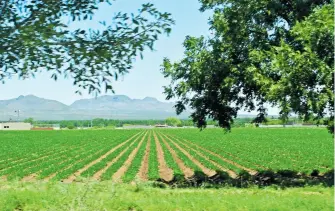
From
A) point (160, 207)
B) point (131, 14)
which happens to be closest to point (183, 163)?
point (160, 207)

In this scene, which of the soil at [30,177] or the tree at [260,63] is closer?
the tree at [260,63]

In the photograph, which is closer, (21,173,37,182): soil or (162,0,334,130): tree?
(162,0,334,130): tree

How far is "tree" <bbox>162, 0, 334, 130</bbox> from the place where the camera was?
17.8m

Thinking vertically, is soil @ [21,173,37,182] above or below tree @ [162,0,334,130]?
below

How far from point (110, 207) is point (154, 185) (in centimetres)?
1183

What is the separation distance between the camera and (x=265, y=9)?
22.4 m

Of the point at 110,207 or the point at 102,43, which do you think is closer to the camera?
the point at 102,43

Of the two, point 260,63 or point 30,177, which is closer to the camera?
point 260,63

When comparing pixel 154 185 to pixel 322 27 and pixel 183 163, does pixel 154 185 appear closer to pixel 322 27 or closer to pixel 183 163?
pixel 322 27

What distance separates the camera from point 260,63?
20.7m

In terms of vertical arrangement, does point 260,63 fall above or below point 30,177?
above

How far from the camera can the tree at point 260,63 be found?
58.3 feet

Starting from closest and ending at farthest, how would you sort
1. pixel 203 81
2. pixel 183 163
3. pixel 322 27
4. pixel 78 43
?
pixel 78 43
pixel 322 27
pixel 203 81
pixel 183 163

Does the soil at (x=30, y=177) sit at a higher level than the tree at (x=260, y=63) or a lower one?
lower
